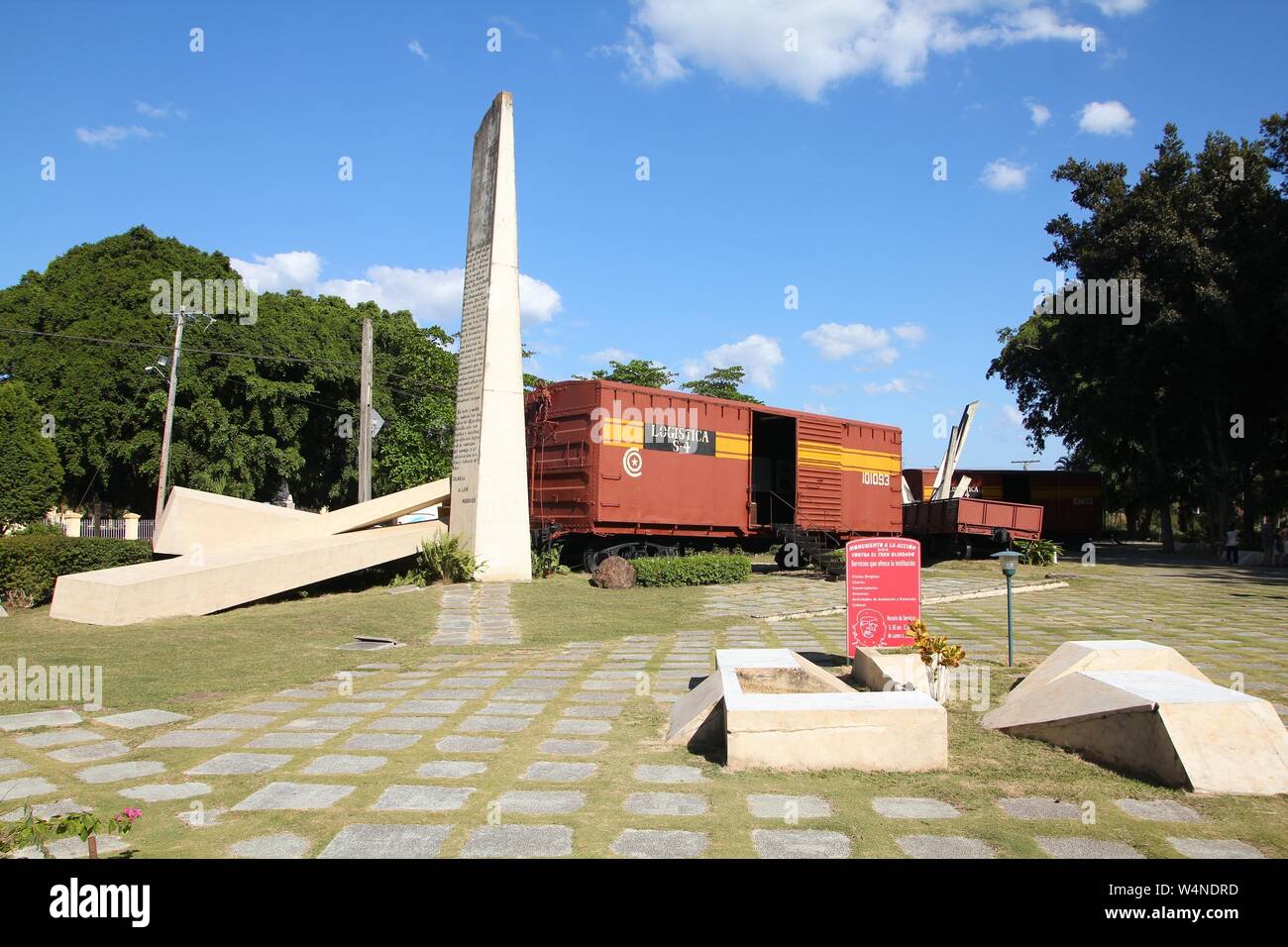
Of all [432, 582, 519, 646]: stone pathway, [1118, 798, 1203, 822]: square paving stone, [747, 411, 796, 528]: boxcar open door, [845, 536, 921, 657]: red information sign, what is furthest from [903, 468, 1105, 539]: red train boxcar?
[1118, 798, 1203, 822]: square paving stone

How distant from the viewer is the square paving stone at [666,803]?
410 cm

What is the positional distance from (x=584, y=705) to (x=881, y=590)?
2.94 meters

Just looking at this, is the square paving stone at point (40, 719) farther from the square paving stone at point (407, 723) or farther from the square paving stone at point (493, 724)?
the square paving stone at point (493, 724)

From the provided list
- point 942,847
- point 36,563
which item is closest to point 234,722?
A: point 942,847

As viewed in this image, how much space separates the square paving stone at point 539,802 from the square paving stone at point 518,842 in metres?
0.23

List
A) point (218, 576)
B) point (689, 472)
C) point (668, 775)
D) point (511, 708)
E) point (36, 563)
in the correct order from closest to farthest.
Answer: point (668, 775) → point (511, 708) → point (218, 576) → point (36, 563) → point (689, 472)

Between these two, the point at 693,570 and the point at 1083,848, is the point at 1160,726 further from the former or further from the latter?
the point at 693,570

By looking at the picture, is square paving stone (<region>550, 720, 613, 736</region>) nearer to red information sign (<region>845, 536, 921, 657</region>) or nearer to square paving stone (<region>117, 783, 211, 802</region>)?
square paving stone (<region>117, 783, 211, 802</region>)

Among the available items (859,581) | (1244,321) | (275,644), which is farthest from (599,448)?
(1244,321)

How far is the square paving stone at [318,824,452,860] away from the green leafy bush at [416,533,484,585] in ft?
35.1

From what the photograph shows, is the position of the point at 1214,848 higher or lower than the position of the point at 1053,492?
lower

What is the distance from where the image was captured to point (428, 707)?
6.59m

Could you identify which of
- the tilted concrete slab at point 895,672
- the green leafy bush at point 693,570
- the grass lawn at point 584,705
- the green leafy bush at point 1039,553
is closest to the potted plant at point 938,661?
the tilted concrete slab at point 895,672

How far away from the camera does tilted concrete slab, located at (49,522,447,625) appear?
10.7 m
